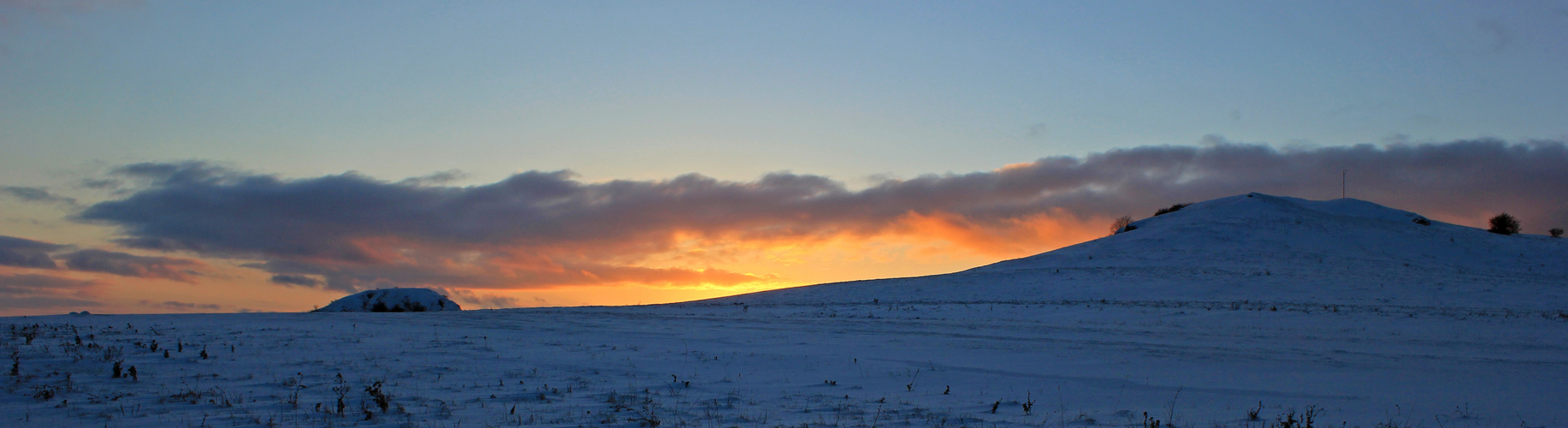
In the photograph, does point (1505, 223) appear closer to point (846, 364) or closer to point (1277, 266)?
point (1277, 266)

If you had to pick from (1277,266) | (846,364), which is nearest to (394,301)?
(846,364)

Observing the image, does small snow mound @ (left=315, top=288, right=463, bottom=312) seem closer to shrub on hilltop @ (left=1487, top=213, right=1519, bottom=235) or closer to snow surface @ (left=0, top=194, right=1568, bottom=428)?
snow surface @ (left=0, top=194, right=1568, bottom=428)

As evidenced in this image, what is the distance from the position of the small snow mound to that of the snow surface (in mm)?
6099

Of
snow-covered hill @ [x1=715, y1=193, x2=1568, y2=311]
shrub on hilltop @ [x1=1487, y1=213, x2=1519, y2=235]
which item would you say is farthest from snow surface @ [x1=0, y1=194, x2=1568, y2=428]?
shrub on hilltop @ [x1=1487, y1=213, x2=1519, y2=235]

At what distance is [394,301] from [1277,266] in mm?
41096

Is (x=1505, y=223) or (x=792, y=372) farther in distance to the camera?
(x=1505, y=223)

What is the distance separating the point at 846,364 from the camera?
49.5 feet

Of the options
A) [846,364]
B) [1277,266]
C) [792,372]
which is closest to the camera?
[792,372]

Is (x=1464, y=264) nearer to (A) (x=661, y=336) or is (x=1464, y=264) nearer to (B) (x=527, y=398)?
(A) (x=661, y=336)

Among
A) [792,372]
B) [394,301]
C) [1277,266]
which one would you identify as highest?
[1277,266]

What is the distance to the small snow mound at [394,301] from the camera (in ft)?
109

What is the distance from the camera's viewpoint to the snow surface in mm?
10031

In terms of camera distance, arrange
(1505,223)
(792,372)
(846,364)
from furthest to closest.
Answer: (1505,223), (846,364), (792,372)

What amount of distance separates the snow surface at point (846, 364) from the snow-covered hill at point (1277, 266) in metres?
0.72
